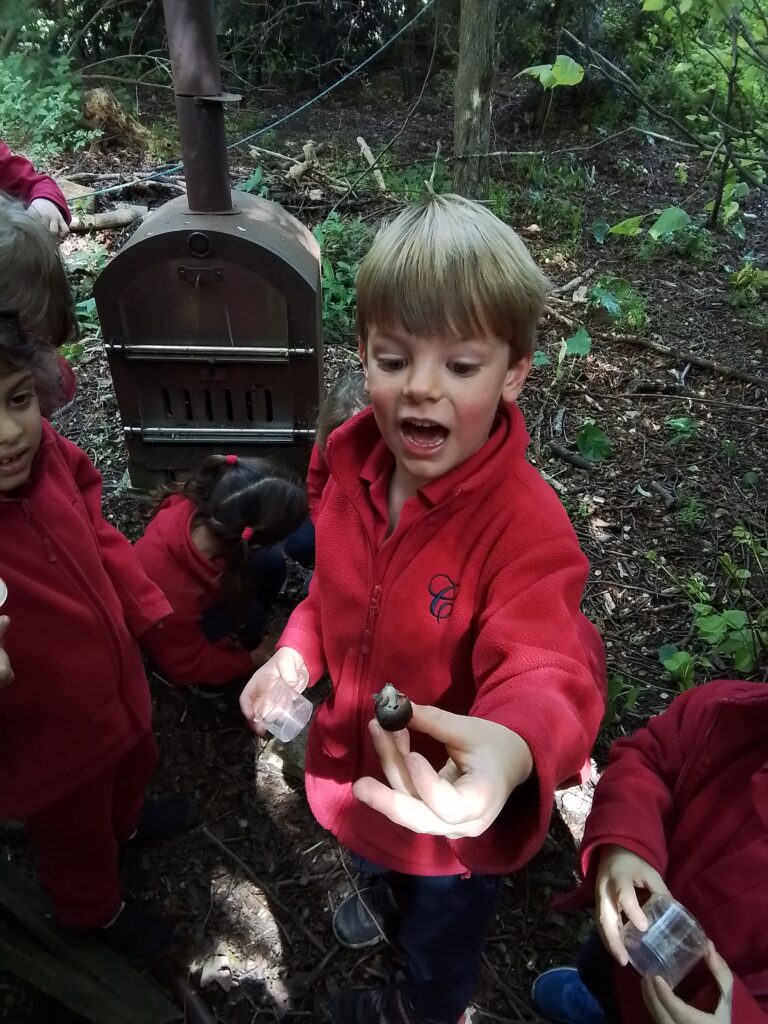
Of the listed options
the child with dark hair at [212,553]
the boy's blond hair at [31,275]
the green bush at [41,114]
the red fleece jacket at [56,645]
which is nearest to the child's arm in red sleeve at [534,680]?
the red fleece jacket at [56,645]

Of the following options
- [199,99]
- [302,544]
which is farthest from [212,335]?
[302,544]

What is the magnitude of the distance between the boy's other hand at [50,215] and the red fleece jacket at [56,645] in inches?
56.8

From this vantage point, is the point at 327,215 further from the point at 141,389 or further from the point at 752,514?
the point at 752,514

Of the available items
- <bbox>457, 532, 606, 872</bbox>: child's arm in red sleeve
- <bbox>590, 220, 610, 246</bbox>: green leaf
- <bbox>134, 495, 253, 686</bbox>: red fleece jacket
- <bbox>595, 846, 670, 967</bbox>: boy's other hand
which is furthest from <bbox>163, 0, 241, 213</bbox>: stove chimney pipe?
<bbox>590, 220, 610, 246</bbox>: green leaf

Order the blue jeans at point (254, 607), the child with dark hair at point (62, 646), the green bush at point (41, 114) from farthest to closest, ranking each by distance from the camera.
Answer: the green bush at point (41, 114) < the blue jeans at point (254, 607) < the child with dark hair at point (62, 646)

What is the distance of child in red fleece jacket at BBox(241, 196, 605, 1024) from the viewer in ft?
3.21

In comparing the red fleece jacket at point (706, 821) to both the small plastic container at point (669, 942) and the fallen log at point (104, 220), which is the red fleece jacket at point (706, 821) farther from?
the fallen log at point (104, 220)

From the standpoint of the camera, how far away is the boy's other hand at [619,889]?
1198mm

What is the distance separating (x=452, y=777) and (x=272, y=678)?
62 cm

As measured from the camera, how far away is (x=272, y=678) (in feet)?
4.95

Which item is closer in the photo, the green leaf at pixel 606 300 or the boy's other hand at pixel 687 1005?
the boy's other hand at pixel 687 1005

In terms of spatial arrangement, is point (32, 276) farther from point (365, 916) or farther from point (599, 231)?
point (599, 231)

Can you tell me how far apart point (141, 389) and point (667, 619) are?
260cm

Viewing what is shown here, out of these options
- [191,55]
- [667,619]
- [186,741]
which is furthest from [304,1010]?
[191,55]
